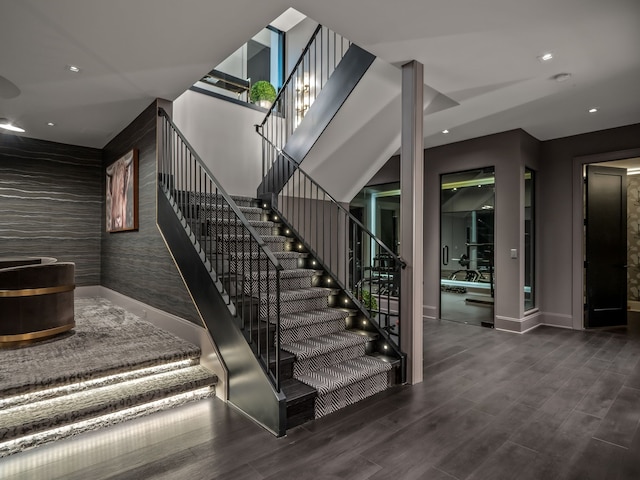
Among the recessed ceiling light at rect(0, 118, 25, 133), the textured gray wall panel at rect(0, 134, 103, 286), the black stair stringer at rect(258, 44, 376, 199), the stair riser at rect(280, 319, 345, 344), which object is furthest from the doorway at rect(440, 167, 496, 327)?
the recessed ceiling light at rect(0, 118, 25, 133)

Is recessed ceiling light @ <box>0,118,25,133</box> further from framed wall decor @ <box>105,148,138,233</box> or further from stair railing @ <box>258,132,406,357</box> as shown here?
stair railing @ <box>258,132,406,357</box>

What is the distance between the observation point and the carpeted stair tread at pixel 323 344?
9.94 feet

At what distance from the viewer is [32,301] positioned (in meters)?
3.36

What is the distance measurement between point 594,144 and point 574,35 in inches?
131

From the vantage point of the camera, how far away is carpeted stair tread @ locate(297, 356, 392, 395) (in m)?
2.79

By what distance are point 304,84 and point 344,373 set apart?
4.32 m

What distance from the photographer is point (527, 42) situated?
3104 mm

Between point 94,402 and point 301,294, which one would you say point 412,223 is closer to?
point 301,294

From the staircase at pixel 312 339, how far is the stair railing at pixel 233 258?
0.02m

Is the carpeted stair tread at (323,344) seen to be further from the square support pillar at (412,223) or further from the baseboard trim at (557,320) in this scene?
the baseboard trim at (557,320)

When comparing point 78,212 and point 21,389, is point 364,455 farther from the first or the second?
point 78,212

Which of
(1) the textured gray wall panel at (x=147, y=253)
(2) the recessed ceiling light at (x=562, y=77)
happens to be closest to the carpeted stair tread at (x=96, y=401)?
(1) the textured gray wall panel at (x=147, y=253)

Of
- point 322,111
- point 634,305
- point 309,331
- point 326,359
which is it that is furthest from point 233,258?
point 634,305

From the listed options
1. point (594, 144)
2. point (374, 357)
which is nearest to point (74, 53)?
point (374, 357)
